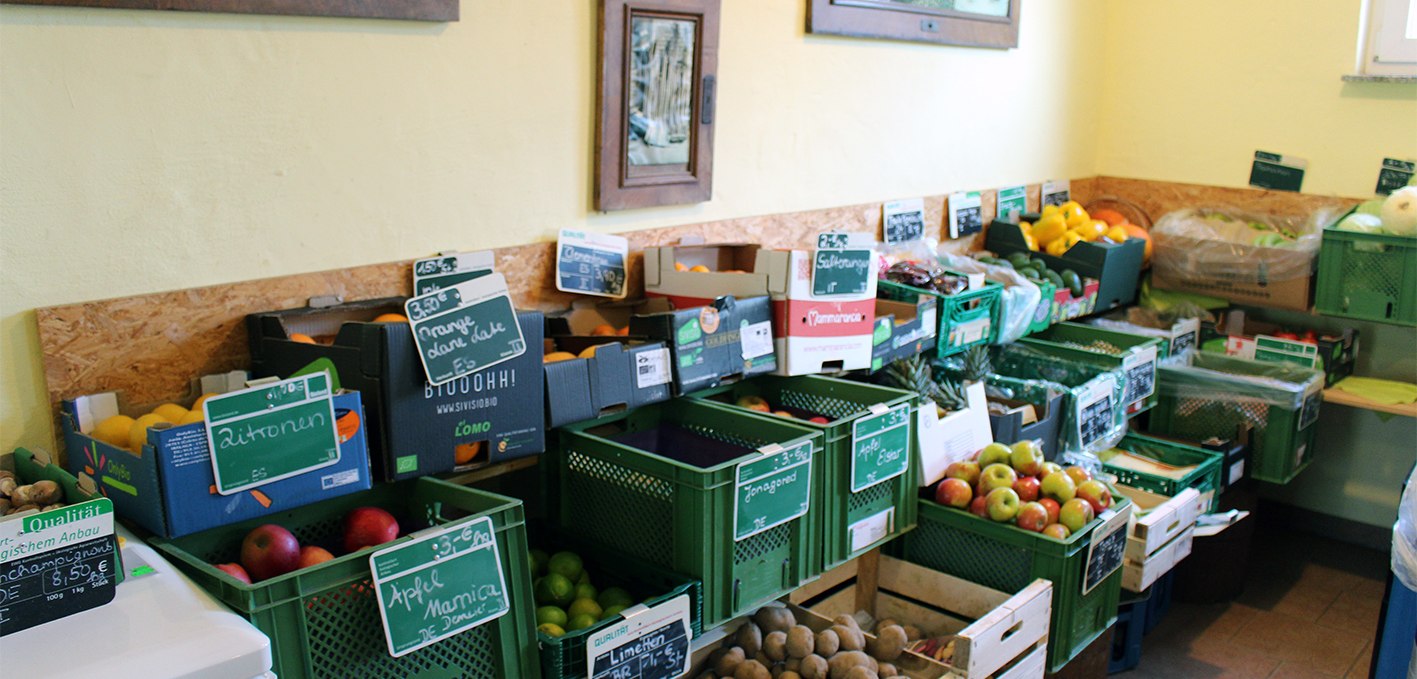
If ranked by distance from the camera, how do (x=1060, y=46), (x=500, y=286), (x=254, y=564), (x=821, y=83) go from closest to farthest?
(x=254, y=564) < (x=500, y=286) < (x=821, y=83) < (x=1060, y=46)

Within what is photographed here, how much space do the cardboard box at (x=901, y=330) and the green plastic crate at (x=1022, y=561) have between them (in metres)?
0.40

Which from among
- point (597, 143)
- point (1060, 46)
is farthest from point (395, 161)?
point (1060, 46)

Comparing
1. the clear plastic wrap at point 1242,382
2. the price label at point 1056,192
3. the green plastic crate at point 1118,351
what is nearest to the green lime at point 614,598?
the green plastic crate at point 1118,351

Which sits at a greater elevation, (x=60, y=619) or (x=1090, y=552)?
(x=60, y=619)

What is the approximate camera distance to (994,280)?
3727 millimetres

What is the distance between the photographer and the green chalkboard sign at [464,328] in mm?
1985

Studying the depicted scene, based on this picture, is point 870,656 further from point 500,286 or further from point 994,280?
point 994,280

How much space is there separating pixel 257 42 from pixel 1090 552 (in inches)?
85.7

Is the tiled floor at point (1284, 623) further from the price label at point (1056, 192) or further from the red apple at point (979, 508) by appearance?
the price label at point (1056, 192)

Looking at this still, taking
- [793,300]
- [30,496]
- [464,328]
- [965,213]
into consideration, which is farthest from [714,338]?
[965,213]

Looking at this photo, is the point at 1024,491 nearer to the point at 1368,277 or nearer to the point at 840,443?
the point at 840,443

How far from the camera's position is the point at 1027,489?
291 cm

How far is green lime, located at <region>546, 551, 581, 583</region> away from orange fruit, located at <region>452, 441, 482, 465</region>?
35 centimetres

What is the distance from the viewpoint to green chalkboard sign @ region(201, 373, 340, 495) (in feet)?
5.74
